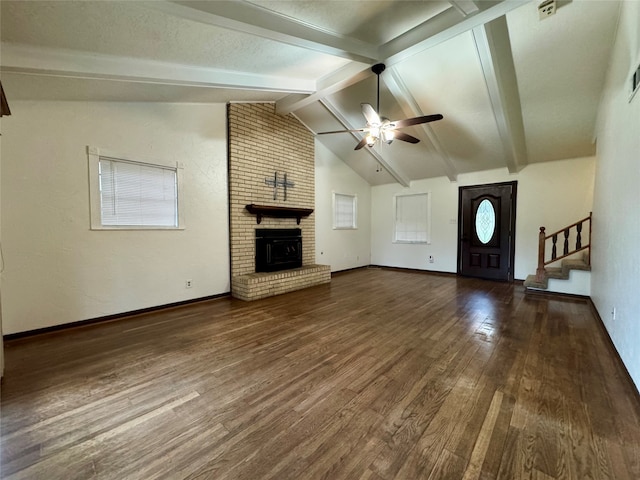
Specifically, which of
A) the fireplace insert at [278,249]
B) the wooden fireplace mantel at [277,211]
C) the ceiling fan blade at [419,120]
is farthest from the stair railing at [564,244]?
the fireplace insert at [278,249]

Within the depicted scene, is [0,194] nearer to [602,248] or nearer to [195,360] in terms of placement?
[195,360]

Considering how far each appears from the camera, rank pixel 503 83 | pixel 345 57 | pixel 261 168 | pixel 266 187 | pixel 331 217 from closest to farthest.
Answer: pixel 345 57, pixel 503 83, pixel 261 168, pixel 266 187, pixel 331 217

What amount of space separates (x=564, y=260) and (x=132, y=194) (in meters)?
7.31

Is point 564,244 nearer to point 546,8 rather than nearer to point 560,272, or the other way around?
point 560,272

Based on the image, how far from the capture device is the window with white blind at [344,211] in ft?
23.4

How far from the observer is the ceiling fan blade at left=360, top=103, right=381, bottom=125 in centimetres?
332

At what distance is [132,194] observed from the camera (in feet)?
12.4

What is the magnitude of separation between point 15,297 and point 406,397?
4.14m

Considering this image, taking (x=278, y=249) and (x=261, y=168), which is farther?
(x=278, y=249)

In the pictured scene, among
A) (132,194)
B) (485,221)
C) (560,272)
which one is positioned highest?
(132,194)

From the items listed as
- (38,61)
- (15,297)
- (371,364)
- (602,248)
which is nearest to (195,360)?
(371,364)

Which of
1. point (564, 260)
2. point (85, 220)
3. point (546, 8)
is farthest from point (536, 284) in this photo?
point (85, 220)

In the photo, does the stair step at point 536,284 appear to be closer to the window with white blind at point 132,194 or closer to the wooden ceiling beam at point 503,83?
the wooden ceiling beam at point 503,83

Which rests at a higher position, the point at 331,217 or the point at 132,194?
the point at 132,194
